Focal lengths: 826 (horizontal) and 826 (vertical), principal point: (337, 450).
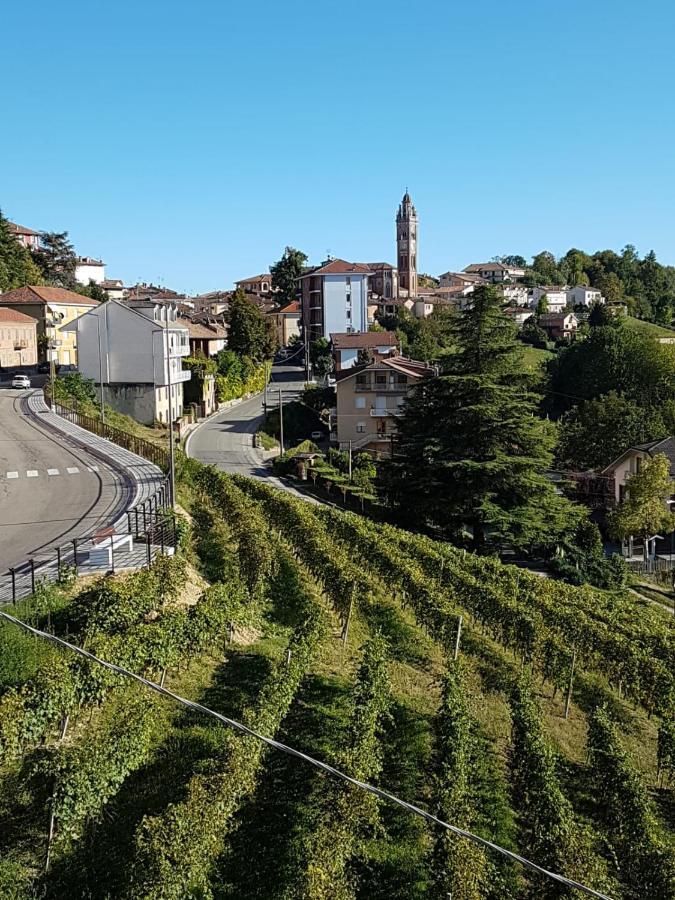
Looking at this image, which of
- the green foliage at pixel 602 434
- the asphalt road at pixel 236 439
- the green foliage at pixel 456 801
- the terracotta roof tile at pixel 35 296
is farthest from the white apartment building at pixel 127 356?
the green foliage at pixel 456 801

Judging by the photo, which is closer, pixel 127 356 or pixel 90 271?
pixel 127 356

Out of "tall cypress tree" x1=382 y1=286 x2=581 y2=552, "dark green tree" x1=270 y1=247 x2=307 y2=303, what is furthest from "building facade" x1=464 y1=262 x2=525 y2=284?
"tall cypress tree" x1=382 y1=286 x2=581 y2=552

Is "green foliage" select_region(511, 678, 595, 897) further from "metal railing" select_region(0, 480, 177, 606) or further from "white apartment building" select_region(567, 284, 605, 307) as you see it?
"white apartment building" select_region(567, 284, 605, 307)

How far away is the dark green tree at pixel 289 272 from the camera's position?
4409 inches

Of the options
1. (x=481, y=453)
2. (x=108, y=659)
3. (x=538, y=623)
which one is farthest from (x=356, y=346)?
(x=108, y=659)

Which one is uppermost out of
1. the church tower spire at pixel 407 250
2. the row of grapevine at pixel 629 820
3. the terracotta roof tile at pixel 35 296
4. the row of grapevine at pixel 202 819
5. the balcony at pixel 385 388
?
the church tower spire at pixel 407 250

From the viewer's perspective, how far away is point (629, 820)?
42.0 feet

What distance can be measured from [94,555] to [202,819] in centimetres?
950

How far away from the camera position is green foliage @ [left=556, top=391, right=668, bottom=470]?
57062mm

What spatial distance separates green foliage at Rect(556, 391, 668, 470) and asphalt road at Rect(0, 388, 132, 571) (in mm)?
34841

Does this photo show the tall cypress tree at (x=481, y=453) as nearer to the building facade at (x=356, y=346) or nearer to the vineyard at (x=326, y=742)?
the vineyard at (x=326, y=742)

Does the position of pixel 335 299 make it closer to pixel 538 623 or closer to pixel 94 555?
pixel 538 623

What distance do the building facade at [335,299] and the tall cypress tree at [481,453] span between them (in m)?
58.8

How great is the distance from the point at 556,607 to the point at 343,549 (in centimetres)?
729
